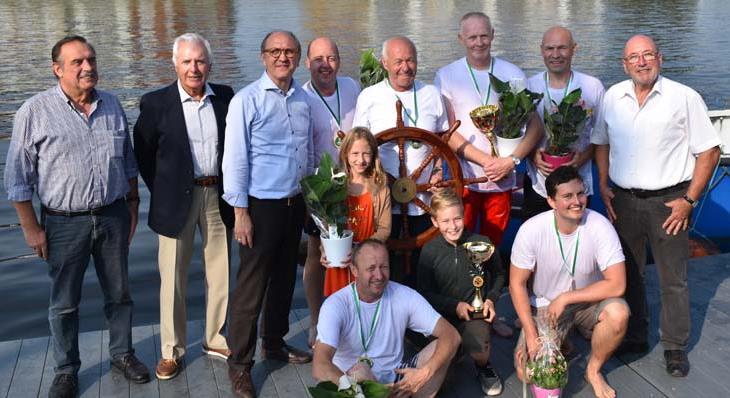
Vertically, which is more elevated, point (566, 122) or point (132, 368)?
point (566, 122)

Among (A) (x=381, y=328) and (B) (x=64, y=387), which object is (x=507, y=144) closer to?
(A) (x=381, y=328)

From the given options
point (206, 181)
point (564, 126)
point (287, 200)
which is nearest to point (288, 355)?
point (287, 200)

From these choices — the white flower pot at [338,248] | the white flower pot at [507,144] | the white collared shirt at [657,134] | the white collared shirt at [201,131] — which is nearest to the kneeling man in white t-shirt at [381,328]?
the white flower pot at [338,248]

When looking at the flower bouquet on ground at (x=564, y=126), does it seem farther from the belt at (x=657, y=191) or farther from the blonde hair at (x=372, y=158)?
the blonde hair at (x=372, y=158)

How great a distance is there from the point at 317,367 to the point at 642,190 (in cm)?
173

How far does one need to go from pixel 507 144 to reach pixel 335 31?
78.6 ft

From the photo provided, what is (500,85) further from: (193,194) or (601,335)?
(193,194)

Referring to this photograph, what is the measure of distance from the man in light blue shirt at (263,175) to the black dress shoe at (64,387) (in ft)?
2.26

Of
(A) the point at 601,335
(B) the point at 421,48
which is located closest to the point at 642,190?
(A) the point at 601,335

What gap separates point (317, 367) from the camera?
125 inches

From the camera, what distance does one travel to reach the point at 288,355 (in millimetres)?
3977

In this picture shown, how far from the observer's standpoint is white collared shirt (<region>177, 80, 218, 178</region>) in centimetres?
360

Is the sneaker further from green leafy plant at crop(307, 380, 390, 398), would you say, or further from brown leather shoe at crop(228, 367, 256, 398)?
brown leather shoe at crop(228, 367, 256, 398)

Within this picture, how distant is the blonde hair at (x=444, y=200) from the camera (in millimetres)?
3665
